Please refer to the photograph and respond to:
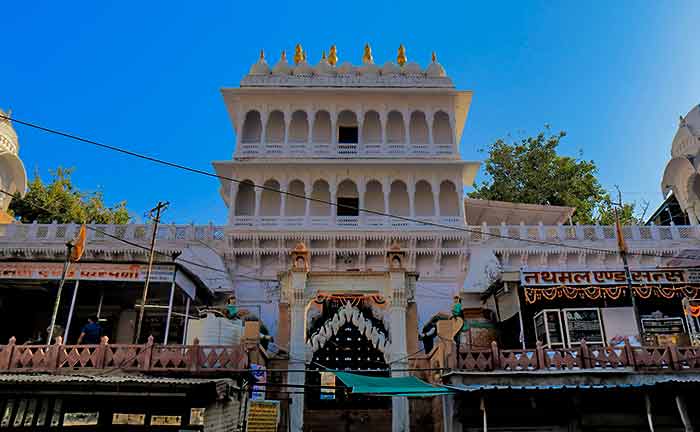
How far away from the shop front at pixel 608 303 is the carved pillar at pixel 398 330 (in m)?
4.04

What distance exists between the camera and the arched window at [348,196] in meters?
23.8

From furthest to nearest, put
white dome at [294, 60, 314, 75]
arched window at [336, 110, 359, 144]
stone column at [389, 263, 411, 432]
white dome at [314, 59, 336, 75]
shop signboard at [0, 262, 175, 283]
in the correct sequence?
white dome at [314, 59, 336, 75]
white dome at [294, 60, 314, 75]
arched window at [336, 110, 359, 144]
shop signboard at [0, 262, 175, 283]
stone column at [389, 263, 411, 432]

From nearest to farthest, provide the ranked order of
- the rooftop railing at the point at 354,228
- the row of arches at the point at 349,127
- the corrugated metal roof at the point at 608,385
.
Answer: the corrugated metal roof at the point at 608,385
the rooftop railing at the point at 354,228
the row of arches at the point at 349,127

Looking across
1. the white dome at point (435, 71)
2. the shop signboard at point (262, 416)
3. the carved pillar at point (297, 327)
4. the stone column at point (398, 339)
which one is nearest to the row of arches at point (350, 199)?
the white dome at point (435, 71)

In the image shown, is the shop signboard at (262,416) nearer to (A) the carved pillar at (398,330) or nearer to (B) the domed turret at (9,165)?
(A) the carved pillar at (398,330)

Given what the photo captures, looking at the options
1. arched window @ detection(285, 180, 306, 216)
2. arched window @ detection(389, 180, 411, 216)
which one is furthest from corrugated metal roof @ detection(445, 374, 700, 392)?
arched window @ detection(285, 180, 306, 216)

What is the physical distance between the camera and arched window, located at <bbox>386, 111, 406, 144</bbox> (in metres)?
25.3

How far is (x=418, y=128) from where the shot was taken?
1013 inches

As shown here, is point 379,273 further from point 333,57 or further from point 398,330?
point 333,57

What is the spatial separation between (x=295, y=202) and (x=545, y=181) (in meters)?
17.5

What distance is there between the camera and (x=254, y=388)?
12.9m

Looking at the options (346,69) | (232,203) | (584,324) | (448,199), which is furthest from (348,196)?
(584,324)

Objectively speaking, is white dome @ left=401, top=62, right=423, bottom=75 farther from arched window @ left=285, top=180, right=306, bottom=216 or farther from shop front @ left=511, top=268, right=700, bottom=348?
shop front @ left=511, top=268, right=700, bottom=348

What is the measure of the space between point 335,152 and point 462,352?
1373 centimetres
